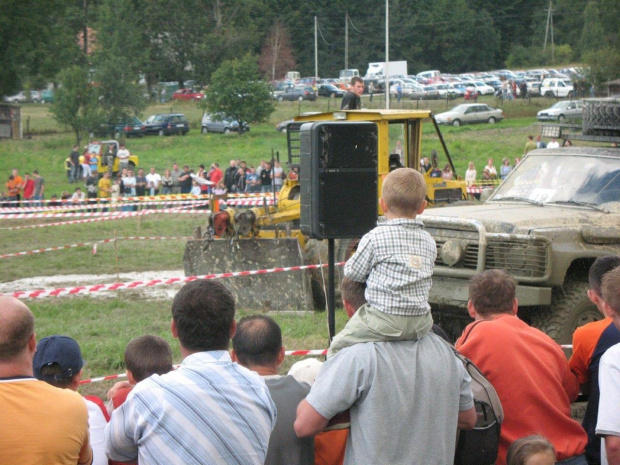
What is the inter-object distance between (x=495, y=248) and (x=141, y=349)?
481 cm

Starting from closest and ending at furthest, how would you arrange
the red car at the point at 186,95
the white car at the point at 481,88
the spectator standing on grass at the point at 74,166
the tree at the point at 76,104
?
the spectator standing on grass at the point at 74,166 < the tree at the point at 76,104 < the white car at the point at 481,88 < the red car at the point at 186,95

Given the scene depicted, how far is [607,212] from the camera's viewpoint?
8.65 meters

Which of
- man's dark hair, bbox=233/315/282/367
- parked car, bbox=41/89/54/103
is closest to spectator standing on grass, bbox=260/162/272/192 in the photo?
man's dark hair, bbox=233/315/282/367

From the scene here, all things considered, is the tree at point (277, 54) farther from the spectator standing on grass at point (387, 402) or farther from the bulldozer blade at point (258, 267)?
the spectator standing on grass at point (387, 402)

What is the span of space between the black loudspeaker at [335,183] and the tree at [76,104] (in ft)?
131

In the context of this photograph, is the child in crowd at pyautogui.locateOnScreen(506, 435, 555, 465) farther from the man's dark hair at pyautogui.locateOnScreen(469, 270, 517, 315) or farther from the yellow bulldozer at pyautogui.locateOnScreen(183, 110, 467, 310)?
the yellow bulldozer at pyautogui.locateOnScreen(183, 110, 467, 310)

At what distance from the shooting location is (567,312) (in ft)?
27.1

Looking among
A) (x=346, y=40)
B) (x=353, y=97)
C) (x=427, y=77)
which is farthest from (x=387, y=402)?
(x=346, y=40)

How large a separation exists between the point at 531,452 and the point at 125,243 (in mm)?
15590

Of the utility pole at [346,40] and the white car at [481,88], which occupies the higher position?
the utility pole at [346,40]

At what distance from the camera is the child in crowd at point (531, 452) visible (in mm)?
→ 3877

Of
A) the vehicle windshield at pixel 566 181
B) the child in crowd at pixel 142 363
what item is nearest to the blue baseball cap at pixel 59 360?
the child in crowd at pixel 142 363

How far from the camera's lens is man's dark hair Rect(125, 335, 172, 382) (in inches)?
165

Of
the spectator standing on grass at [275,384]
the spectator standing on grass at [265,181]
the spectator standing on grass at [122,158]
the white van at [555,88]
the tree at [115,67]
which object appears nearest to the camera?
the spectator standing on grass at [275,384]
